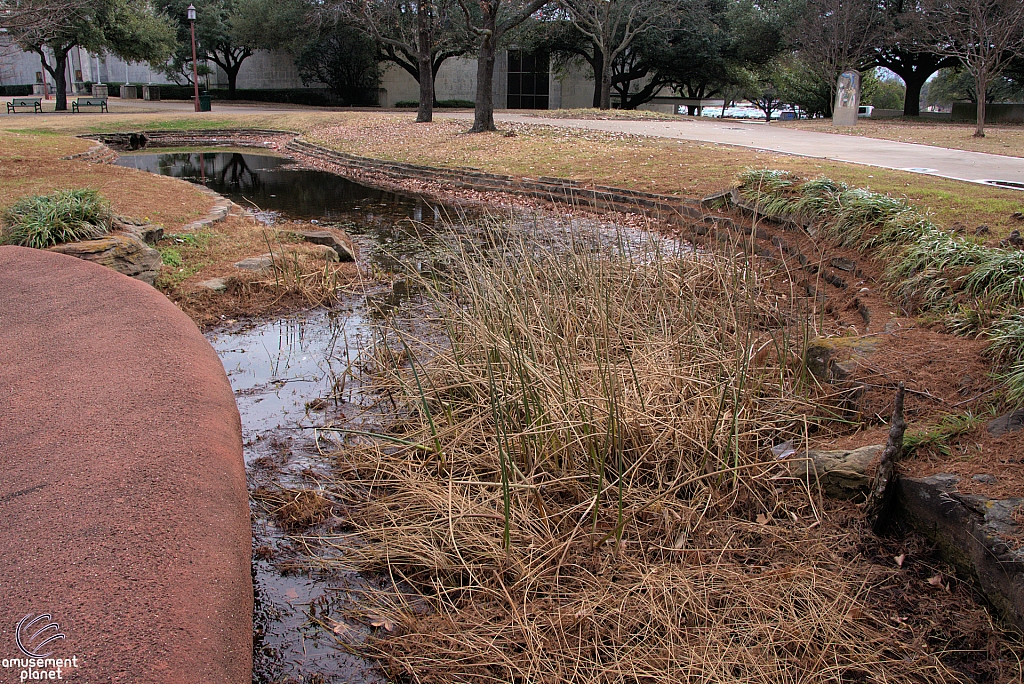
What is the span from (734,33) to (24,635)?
3566 cm

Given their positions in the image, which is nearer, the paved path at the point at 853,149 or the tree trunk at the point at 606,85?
the paved path at the point at 853,149

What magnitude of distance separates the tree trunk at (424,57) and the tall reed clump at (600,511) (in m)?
18.2

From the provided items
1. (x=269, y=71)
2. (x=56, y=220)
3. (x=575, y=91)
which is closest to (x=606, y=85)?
(x=575, y=91)

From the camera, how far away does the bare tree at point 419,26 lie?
2139 centimetres

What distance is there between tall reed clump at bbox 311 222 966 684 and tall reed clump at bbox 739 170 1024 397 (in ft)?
2.97

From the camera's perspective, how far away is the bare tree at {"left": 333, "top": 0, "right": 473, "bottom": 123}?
21.4 meters

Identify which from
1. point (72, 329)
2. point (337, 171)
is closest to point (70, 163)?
point (337, 171)

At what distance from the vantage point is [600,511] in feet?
10.8

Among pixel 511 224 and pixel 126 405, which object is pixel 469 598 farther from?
pixel 511 224

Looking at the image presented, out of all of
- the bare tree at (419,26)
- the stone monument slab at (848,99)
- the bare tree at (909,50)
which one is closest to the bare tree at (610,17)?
the bare tree at (419,26)

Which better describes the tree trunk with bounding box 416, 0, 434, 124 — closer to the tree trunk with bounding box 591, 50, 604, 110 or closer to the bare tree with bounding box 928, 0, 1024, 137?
the tree trunk with bounding box 591, 50, 604, 110

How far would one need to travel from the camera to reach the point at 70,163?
12281 mm

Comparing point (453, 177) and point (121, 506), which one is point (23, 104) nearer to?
point (453, 177)

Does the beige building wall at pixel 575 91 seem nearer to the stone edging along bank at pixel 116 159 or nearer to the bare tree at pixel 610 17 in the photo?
the bare tree at pixel 610 17
